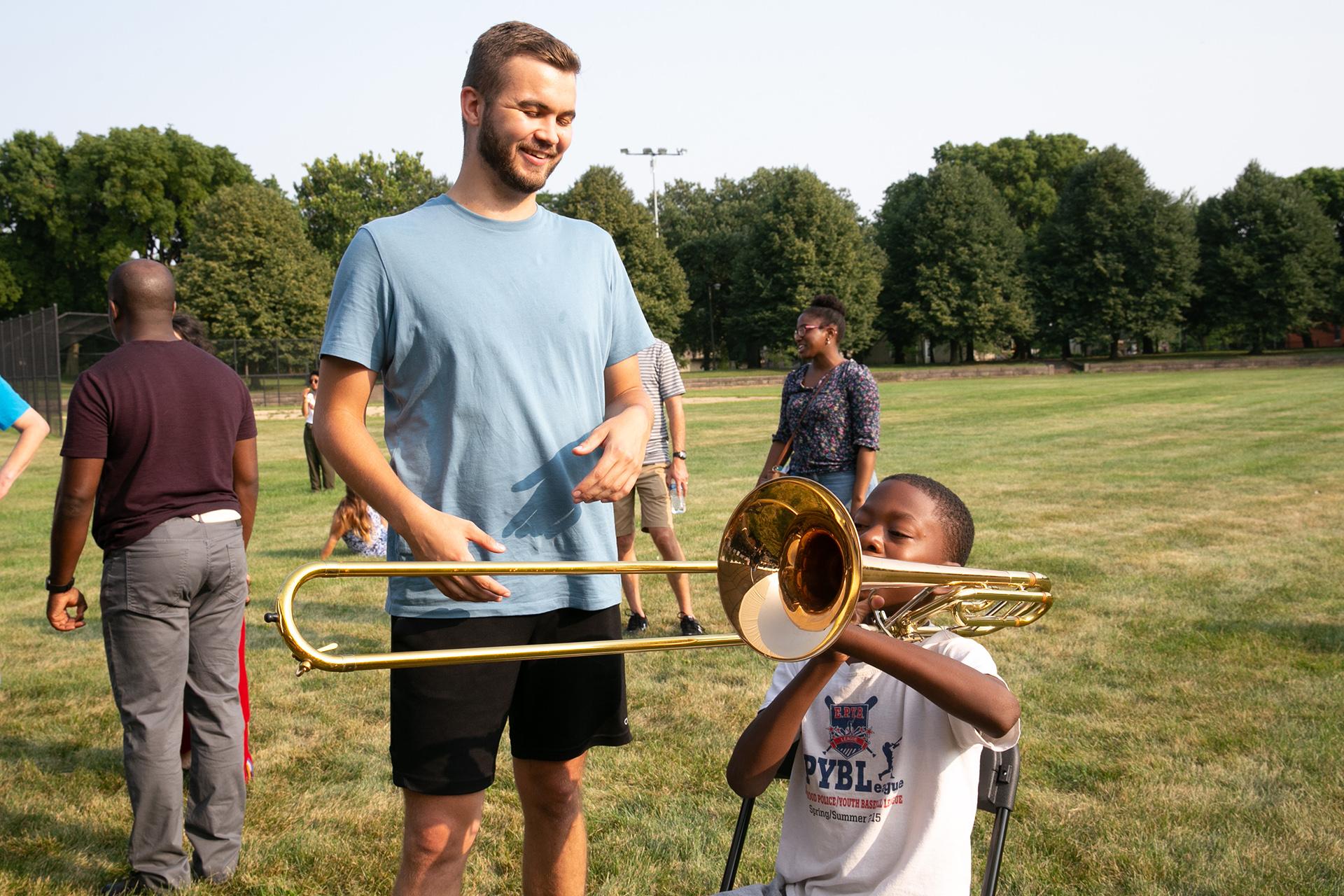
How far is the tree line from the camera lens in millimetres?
64125

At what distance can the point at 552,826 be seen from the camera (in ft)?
9.59

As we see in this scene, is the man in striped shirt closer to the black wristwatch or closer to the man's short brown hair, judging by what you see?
the black wristwatch

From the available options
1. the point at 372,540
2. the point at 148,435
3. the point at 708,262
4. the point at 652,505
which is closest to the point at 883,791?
the point at 148,435

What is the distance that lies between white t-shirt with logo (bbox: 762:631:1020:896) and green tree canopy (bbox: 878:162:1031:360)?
66391mm

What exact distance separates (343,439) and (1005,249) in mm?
70368

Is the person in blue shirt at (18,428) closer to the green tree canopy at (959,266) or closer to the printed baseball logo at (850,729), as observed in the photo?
the printed baseball logo at (850,729)

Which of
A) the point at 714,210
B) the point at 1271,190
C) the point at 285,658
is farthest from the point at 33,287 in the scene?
the point at 1271,190

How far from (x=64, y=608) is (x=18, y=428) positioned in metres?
0.88

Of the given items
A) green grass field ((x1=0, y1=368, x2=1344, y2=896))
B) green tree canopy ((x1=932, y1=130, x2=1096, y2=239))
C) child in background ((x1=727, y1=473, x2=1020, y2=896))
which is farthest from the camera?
green tree canopy ((x1=932, y1=130, x2=1096, y2=239))

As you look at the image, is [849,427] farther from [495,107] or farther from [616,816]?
[495,107]

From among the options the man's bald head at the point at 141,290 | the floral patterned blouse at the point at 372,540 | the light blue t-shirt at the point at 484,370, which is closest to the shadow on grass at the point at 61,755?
the man's bald head at the point at 141,290

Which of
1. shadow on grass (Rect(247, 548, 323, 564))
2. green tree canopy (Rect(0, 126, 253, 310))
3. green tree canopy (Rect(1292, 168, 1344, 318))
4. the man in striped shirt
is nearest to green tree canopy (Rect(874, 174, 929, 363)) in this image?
green tree canopy (Rect(1292, 168, 1344, 318))

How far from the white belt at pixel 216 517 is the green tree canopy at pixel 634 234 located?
6123 centimetres

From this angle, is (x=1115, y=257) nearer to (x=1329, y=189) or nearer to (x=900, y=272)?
(x=900, y=272)
